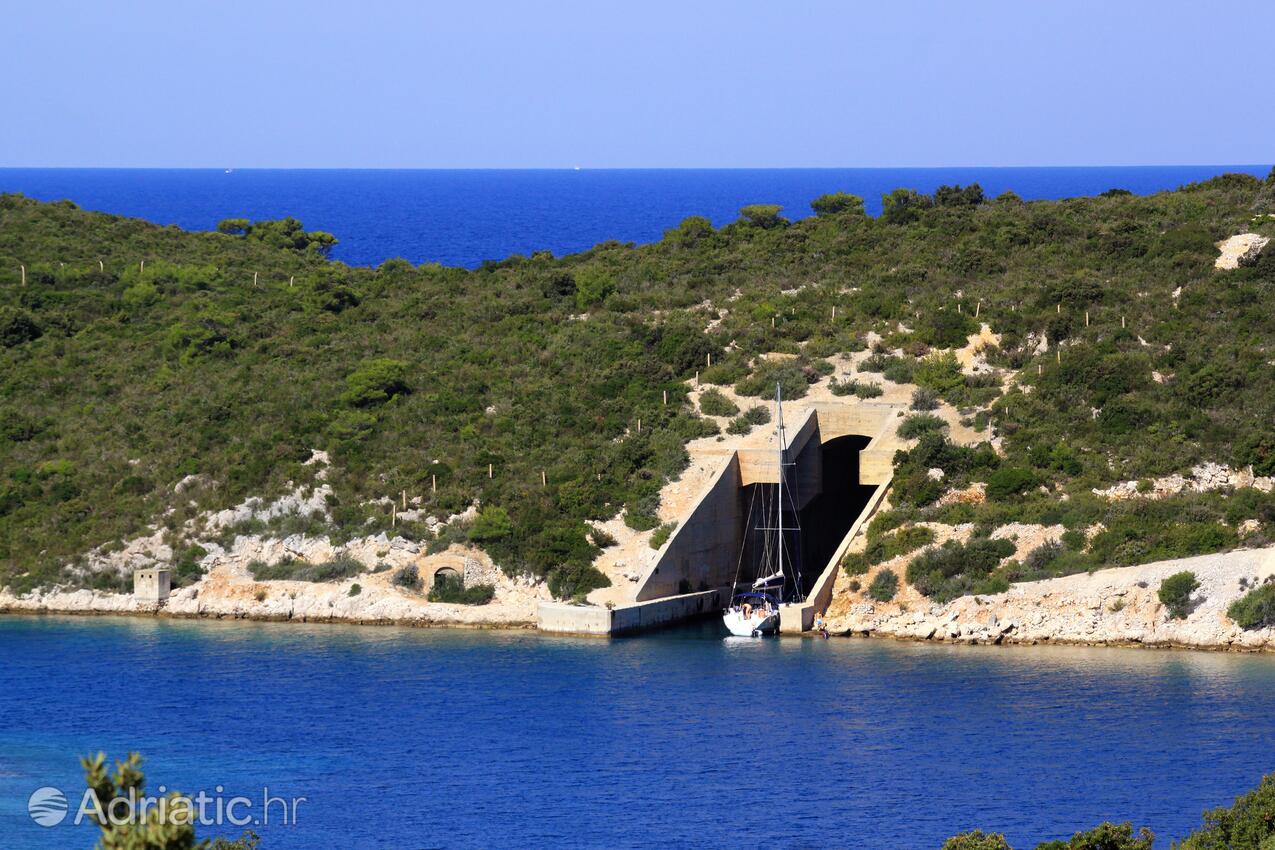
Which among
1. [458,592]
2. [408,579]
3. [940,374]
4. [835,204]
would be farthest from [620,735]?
[835,204]

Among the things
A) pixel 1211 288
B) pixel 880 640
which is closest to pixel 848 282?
pixel 1211 288

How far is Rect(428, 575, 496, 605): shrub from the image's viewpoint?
6006 cm

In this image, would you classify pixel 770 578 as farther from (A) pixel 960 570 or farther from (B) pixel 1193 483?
(B) pixel 1193 483

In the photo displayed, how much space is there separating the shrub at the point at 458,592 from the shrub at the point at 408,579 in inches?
24.3

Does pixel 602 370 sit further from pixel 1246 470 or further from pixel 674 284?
pixel 1246 470

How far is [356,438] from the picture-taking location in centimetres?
6912

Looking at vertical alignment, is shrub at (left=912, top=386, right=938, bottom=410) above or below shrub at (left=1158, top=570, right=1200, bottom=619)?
above

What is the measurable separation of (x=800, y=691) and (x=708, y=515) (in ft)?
39.9

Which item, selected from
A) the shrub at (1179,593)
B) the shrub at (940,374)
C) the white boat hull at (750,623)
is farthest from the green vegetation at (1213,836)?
the shrub at (940,374)

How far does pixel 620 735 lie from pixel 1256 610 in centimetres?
1921

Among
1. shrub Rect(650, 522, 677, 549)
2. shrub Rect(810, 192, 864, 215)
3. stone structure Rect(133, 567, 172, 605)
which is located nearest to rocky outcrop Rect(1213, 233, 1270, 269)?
shrub Rect(810, 192, 864, 215)

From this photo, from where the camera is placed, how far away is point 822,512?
67875 millimetres

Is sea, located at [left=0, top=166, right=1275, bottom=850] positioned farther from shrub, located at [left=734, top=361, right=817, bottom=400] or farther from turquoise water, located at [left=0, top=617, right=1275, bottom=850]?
shrub, located at [left=734, top=361, right=817, bottom=400]

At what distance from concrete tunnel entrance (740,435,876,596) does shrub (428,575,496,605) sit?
29.8 feet
